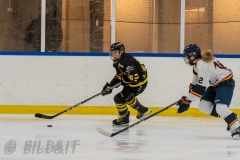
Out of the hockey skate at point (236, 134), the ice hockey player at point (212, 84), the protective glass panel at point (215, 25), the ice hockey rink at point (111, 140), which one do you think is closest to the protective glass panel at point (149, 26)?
the protective glass panel at point (215, 25)

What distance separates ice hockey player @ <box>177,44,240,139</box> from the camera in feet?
17.0

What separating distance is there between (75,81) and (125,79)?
50.5 inches

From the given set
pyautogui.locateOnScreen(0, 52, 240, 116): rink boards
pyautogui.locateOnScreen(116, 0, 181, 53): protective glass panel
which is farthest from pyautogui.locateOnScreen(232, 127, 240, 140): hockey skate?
pyautogui.locateOnScreen(116, 0, 181, 53): protective glass panel

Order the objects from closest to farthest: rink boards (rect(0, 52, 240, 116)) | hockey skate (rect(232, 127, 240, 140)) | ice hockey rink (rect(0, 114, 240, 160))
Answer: ice hockey rink (rect(0, 114, 240, 160)), hockey skate (rect(232, 127, 240, 140)), rink boards (rect(0, 52, 240, 116))

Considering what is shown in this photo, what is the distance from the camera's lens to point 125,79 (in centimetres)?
639

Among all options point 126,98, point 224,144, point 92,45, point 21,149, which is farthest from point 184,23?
point 21,149

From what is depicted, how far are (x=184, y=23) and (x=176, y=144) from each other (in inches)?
126

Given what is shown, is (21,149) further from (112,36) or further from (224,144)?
(112,36)

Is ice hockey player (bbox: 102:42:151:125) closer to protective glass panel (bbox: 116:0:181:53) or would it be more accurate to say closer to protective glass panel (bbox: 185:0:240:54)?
protective glass panel (bbox: 116:0:181:53)

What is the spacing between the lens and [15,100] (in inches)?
293

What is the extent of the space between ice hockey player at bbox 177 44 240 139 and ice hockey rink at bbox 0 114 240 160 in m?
0.20

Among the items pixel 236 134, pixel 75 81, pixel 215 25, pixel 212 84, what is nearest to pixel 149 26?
pixel 215 25

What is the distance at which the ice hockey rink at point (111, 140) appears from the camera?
4.27 meters

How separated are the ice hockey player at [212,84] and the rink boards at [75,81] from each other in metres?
2.02
